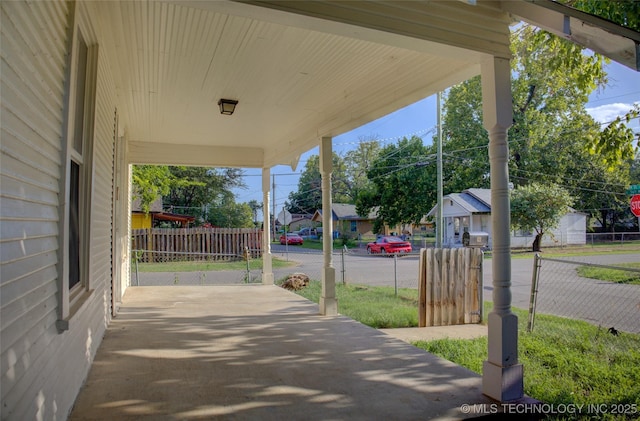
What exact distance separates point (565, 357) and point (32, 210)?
15.4 feet

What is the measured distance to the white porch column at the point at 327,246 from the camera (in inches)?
249

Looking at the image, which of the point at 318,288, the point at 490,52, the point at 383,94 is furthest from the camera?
the point at 318,288

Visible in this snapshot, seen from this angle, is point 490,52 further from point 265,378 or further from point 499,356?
point 265,378

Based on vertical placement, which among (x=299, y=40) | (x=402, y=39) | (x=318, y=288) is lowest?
(x=318, y=288)

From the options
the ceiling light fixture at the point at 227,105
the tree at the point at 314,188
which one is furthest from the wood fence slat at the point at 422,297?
the tree at the point at 314,188

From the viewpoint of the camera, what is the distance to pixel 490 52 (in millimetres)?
3234

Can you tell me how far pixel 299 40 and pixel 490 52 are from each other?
156 cm

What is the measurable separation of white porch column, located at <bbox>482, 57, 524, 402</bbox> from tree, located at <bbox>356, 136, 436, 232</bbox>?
82.8 feet

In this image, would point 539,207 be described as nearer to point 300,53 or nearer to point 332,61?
point 332,61

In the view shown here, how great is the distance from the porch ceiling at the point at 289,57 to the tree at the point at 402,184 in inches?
905

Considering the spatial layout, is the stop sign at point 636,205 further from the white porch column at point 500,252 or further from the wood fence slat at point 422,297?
the white porch column at point 500,252

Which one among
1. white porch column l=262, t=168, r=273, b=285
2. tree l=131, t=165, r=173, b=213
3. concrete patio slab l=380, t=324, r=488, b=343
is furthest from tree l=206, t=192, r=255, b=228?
concrete patio slab l=380, t=324, r=488, b=343

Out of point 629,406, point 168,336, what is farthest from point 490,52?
point 168,336

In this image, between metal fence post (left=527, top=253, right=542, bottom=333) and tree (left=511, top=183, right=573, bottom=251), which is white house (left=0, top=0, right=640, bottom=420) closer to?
metal fence post (left=527, top=253, right=542, bottom=333)
